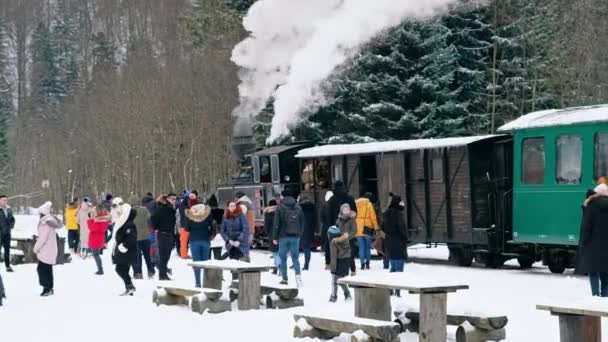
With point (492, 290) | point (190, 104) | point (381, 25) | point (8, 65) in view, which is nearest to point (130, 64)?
point (190, 104)

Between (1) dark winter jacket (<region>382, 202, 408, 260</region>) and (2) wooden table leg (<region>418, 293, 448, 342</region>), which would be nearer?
(2) wooden table leg (<region>418, 293, 448, 342</region>)

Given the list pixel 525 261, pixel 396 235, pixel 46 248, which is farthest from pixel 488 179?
pixel 46 248

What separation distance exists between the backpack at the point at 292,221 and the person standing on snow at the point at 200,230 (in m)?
1.31

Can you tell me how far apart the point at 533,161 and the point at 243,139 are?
16600mm

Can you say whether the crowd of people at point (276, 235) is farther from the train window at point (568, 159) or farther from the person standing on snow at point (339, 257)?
the train window at point (568, 159)

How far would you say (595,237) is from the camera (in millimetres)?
14727

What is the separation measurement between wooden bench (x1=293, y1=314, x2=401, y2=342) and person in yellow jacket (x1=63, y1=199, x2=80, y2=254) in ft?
63.7

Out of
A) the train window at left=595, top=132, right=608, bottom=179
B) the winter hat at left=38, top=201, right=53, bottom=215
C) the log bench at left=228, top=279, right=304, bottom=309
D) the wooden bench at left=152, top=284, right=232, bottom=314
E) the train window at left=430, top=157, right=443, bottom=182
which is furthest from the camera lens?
the train window at left=430, top=157, right=443, bottom=182

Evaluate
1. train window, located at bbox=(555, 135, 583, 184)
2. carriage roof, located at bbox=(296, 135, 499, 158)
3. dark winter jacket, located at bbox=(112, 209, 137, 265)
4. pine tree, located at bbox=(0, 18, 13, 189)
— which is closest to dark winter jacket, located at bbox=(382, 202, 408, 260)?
dark winter jacket, located at bbox=(112, 209, 137, 265)

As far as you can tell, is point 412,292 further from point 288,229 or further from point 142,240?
point 142,240

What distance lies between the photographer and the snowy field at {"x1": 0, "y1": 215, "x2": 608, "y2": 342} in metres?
13.4

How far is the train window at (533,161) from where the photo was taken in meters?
21.2

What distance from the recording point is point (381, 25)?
106 feet

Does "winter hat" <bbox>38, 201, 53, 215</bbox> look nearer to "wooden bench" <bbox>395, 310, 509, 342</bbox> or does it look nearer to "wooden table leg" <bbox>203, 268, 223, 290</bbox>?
"wooden table leg" <bbox>203, 268, 223, 290</bbox>
